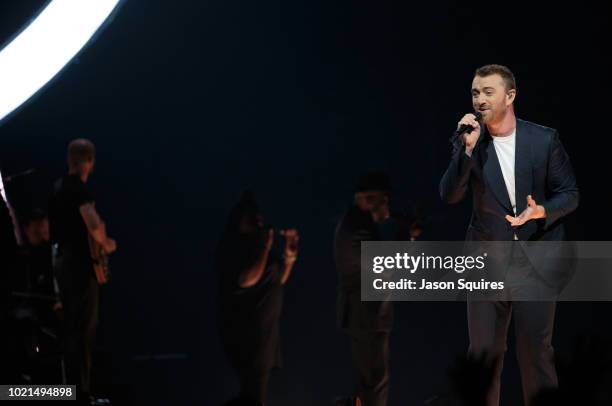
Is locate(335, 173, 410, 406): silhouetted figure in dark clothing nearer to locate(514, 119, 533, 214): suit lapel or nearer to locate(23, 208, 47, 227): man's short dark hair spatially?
locate(514, 119, 533, 214): suit lapel

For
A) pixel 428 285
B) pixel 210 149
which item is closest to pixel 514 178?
pixel 428 285

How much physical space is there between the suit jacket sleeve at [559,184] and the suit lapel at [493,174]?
0.15 meters

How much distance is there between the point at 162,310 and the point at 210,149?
81 centimetres

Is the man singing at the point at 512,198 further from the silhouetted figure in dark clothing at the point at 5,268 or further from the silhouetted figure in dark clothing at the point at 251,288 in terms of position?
the silhouetted figure in dark clothing at the point at 5,268

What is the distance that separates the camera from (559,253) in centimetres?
349

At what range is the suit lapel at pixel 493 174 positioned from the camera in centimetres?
352

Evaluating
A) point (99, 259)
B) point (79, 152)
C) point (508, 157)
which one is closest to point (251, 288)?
point (99, 259)

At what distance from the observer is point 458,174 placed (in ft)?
11.4

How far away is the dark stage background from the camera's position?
430cm

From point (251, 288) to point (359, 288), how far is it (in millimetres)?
517

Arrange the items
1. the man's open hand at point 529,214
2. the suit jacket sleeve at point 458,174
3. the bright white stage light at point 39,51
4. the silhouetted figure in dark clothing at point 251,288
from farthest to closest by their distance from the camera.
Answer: the silhouetted figure in dark clothing at point 251,288 < the suit jacket sleeve at point 458,174 < the man's open hand at point 529,214 < the bright white stage light at point 39,51

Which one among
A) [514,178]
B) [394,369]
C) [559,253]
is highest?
[514,178]

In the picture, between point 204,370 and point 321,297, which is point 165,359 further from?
point 321,297

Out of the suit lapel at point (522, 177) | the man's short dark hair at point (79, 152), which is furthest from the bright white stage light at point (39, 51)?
the suit lapel at point (522, 177)
